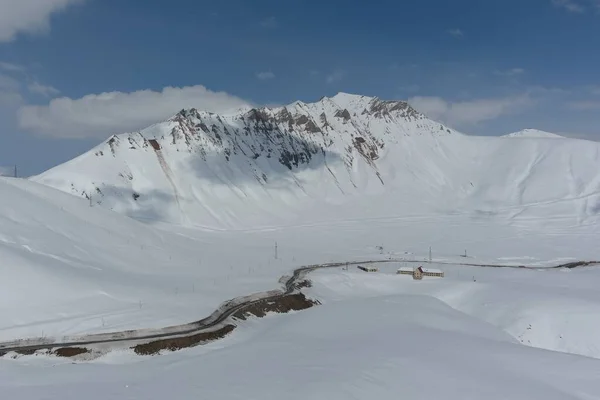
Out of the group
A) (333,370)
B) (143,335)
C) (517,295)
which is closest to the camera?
(333,370)

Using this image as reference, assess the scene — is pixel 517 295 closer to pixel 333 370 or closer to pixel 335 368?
pixel 335 368

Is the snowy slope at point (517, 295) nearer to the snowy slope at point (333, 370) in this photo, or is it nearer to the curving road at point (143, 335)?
the snowy slope at point (333, 370)

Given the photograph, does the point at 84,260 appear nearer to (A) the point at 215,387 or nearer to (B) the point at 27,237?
(B) the point at 27,237

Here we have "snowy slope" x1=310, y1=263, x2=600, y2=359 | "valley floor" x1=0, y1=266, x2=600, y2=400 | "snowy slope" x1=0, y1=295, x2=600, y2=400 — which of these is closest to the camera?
"snowy slope" x1=0, y1=295, x2=600, y2=400

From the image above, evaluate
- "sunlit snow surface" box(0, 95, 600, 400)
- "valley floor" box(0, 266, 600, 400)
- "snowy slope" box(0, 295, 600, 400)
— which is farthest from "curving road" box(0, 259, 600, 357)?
"snowy slope" box(0, 295, 600, 400)

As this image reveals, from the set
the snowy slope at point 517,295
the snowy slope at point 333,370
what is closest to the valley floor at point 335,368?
the snowy slope at point 333,370

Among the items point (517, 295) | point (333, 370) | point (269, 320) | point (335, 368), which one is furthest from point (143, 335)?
point (517, 295)

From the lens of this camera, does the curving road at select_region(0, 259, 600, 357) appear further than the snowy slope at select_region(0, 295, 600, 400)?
Yes

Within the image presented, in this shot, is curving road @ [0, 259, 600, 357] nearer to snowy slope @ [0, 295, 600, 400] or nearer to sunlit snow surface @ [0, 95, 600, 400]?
sunlit snow surface @ [0, 95, 600, 400]

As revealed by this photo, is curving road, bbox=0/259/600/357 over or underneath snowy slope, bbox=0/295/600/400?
over
